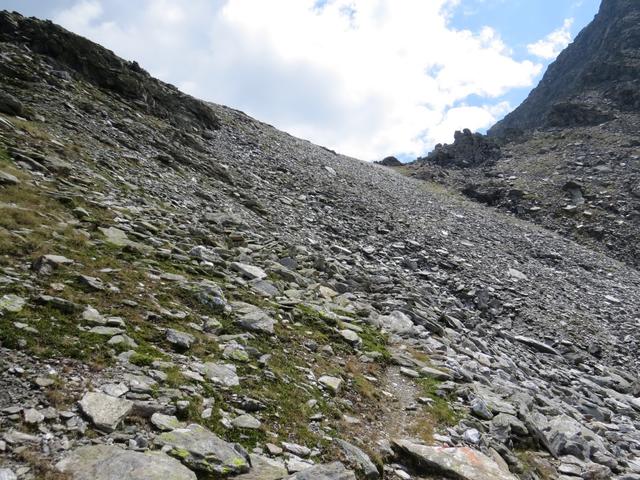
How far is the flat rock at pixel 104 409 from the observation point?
5586mm

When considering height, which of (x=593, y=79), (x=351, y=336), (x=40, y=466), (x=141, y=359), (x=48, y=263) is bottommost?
(x=40, y=466)

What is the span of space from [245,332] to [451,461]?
5.15 metres

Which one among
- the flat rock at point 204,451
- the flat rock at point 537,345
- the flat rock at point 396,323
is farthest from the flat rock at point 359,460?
the flat rock at point 537,345

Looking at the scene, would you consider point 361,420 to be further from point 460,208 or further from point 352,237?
point 460,208

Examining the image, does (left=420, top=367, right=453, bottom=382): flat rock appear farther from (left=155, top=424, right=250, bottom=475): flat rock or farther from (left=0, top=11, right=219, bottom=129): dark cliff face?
→ (left=0, top=11, right=219, bottom=129): dark cliff face

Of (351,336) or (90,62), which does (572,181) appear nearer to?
(351,336)

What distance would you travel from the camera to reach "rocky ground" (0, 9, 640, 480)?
239 inches

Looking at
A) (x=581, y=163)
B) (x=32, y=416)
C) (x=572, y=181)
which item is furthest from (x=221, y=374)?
(x=581, y=163)

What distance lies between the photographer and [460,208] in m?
47.7

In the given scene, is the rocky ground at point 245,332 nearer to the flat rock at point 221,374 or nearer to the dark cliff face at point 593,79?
the flat rock at point 221,374

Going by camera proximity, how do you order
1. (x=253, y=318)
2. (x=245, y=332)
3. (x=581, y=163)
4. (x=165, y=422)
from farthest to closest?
(x=581, y=163), (x=253, y=318), (x=245, y=332), (x=165, y=422)

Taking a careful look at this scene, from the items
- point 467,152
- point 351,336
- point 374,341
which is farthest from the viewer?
A: point 467,152

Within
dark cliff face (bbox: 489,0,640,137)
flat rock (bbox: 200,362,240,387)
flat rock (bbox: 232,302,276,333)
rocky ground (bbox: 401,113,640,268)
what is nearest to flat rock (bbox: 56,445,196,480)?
flat rock (bbox: 200,362,240,387)

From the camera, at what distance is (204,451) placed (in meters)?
5.75
